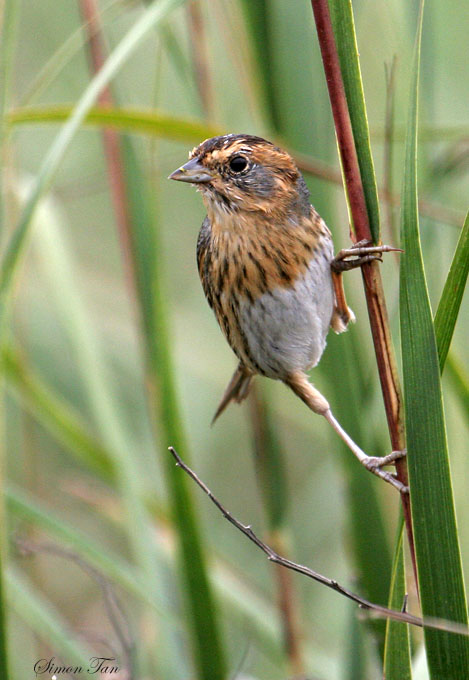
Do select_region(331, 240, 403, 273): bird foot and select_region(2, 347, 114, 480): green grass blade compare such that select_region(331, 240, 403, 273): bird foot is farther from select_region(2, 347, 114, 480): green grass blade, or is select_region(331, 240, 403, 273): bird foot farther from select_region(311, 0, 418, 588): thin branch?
select_region(2, 347, 114, 480): green grass blade

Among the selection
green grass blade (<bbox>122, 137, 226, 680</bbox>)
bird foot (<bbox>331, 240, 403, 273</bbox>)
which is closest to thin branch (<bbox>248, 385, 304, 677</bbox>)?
green grass blade (<bbox>122, 137, 226, 680</bbox>)

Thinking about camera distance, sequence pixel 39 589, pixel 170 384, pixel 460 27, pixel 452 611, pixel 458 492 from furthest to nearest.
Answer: pixel 460 27 → pixel 39 589 → pixel 458 492 → pixel 170 384 → pixel 452 611

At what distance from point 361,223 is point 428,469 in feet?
1.52

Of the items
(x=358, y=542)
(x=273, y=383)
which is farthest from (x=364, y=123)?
(x=273, y=383)

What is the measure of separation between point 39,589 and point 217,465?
6.47 ft

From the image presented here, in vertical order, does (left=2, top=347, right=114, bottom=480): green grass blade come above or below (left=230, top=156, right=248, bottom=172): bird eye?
below

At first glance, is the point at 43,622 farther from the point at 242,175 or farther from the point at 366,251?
the point at 366,251

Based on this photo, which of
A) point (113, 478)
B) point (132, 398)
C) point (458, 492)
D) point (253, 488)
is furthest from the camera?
point (253, 488)

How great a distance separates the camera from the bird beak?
2.11m

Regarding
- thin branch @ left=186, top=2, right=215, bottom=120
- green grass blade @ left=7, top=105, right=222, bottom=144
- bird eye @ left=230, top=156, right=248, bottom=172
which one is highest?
thin branch @ left=186, top=2, right=215, bottom=120

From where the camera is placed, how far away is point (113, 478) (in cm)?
306

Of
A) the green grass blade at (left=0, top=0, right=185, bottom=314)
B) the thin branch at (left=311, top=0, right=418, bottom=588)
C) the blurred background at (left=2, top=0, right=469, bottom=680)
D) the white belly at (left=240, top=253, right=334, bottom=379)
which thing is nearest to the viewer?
the thin branch at (left=311, top=0, right=418, bottom=588)

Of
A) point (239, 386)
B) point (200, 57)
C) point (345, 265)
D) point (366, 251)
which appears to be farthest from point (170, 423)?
point (200, 57)

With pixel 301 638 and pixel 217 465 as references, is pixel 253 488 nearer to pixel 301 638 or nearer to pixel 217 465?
pixel 217 465
